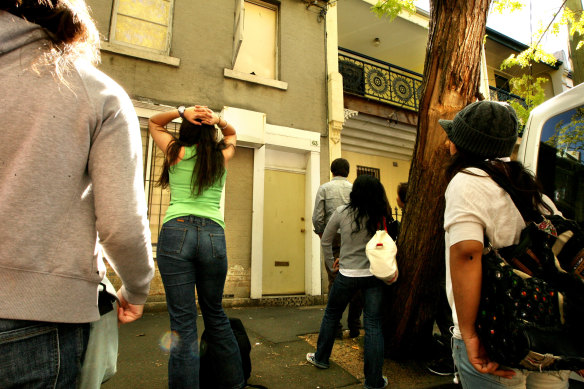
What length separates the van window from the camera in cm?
212

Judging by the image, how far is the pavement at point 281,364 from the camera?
276 cm

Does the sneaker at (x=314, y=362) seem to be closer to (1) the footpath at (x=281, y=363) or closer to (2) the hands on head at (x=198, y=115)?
(1) the footpath at (x=281, y=363)

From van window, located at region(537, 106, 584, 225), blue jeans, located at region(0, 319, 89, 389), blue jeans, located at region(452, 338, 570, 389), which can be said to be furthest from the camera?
van window, located at region(537, 106, 584, 225)

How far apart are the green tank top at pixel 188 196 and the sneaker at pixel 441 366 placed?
7.76 ft

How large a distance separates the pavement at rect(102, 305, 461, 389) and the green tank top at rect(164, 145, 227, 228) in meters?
1.48

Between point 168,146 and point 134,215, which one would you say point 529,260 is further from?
point 168,146

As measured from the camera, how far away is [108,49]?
18.2 feet

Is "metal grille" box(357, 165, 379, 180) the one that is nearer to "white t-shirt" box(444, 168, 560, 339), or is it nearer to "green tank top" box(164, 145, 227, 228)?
"green tank top" box(164, 145, 227, 228)

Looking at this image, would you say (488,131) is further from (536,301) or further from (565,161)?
(565,161)

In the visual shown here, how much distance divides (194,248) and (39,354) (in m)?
1.23

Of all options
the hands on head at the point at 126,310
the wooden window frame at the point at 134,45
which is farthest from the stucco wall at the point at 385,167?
the hands on head at the point at 126,310

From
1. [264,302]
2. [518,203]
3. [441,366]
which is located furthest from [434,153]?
[264,302]

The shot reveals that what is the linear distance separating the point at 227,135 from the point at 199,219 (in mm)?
742

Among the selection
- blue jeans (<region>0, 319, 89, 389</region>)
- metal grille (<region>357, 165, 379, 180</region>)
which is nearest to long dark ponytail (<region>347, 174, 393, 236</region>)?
blue jeans (<region>0, 319, 89, 389</region>)
